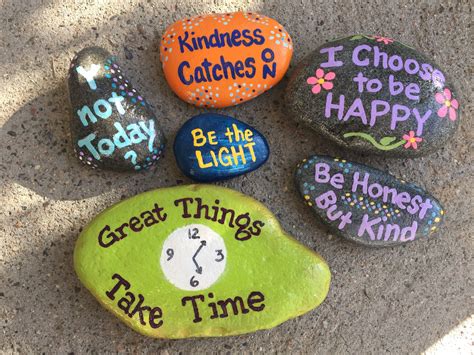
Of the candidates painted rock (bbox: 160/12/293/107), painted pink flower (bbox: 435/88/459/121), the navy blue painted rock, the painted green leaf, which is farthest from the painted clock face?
painted pink flower (bbox: 435/88/459/121)

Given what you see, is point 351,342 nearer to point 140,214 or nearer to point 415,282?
point 415,282

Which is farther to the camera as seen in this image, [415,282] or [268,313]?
[415,282]

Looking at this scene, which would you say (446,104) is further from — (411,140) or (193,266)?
(193,266)

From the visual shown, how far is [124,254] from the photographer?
88 cm

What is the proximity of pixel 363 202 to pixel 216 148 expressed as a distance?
302mm

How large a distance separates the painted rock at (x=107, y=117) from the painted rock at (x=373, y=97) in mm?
290

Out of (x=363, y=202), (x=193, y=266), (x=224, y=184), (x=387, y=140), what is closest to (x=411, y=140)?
(x=387, y=140)

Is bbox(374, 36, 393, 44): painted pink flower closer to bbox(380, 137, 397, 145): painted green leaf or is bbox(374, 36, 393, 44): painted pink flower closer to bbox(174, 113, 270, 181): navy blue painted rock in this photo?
bbox(380, 137, 397, 145): painted green leaf

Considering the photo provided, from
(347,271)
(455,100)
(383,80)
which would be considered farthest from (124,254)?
(455,100)

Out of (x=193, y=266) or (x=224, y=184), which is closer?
(x=193, y=266)

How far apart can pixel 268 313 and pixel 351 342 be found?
0.77ft

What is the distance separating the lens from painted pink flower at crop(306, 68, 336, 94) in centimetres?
93

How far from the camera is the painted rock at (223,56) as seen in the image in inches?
36.1

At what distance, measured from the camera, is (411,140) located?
94 centimetres
